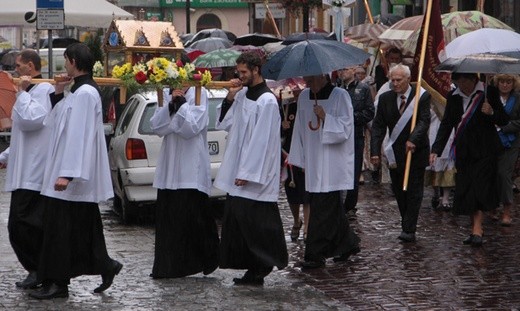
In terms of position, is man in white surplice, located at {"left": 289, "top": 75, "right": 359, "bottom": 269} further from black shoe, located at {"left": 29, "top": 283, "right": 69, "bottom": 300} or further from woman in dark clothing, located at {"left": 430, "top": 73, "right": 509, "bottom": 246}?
black shoe, located at {"left": 29, "top": 283, "right": 69, "bottom": 300}

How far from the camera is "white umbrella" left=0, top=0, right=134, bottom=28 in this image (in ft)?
87.7

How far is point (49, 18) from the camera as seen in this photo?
23.6 metres

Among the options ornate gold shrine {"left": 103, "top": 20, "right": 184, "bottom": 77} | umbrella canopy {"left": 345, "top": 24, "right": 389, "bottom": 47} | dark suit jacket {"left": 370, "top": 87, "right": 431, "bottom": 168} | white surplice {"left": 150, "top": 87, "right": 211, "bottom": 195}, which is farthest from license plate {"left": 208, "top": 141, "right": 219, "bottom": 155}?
umbrella canopy {"left": 345, "top": 24, "right": 389, "bottom": 47}

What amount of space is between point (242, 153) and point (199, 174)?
56 centimetres

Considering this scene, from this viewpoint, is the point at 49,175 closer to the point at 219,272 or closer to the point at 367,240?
the point at 219,272

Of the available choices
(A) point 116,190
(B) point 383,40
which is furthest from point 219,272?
(B) point 383,40

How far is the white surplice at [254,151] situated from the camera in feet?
35.7

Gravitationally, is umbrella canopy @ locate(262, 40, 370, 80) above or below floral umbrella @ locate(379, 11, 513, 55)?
below

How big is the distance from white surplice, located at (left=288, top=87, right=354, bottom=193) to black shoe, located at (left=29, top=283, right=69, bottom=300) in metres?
2.58

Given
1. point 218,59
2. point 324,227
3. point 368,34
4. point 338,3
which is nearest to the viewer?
point 324,227

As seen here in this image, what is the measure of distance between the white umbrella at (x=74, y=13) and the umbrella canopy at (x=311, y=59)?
15155 mm

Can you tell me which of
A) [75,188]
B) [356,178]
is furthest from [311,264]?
[356,178]

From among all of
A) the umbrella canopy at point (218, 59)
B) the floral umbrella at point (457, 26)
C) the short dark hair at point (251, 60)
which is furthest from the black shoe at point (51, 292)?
the umbrella canopy at point (218, 59)

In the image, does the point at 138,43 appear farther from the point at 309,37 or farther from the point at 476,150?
the point at 476,150
